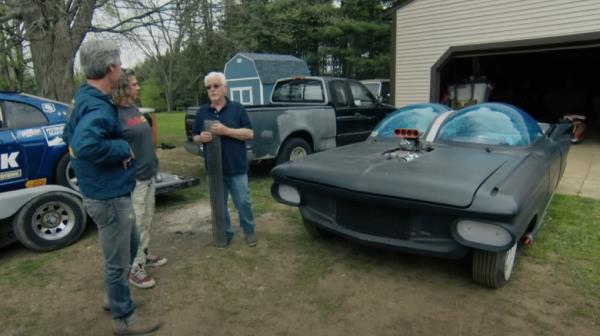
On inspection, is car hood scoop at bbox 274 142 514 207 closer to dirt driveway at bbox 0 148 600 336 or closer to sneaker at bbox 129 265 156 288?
dirt driveway at bbox 0 148 600 336

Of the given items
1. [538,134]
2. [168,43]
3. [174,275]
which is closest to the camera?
[174,275]

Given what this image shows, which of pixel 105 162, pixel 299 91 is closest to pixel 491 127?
pixel 105 162

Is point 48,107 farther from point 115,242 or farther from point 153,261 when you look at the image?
point 115,242

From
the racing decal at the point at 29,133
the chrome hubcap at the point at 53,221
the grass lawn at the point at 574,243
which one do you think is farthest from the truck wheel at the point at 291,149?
the grass lawn at the point at 574,243

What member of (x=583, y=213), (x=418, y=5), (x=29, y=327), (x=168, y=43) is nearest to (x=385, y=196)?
(x=29, y=327)

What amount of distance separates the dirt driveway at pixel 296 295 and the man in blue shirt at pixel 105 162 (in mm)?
515

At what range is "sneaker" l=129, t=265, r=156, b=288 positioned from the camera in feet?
10.5

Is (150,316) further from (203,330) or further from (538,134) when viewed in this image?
(538,134)

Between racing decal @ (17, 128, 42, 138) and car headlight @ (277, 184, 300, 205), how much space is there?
10.1 ft

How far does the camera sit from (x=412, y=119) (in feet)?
15.4

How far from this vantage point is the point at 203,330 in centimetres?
262

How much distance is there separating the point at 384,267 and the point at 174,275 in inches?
73.5

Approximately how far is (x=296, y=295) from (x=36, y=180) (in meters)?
3.59

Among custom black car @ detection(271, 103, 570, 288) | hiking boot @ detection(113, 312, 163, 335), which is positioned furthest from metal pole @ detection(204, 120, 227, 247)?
hiking boot @ detection(113, 312, 163, 335)
